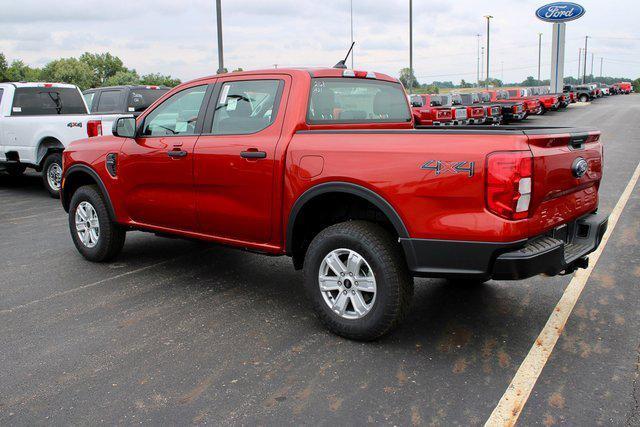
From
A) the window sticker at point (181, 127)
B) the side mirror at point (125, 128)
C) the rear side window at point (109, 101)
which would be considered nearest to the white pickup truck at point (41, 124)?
the rear side window at point (109, 101)

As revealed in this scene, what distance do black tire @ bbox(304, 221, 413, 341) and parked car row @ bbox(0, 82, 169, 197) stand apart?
6785 millimetres

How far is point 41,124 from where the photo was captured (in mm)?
10758

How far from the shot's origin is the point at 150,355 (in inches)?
156

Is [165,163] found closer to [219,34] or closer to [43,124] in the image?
[43,124]

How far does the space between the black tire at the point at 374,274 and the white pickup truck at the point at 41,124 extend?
704 cm

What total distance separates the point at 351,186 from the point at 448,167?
70 cm

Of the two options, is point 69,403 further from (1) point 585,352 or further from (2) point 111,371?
(1) point 585,352

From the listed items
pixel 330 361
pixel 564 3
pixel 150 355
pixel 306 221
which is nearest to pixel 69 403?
pixel 150 355

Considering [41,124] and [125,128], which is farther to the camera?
[41,124]

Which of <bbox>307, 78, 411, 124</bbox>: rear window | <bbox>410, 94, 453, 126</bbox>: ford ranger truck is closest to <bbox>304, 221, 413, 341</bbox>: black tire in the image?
<bbox>307, 78, 411, 124</bbox>: rear window

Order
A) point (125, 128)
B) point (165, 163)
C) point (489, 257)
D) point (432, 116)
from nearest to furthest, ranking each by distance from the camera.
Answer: point (489, 257), point (165, 163), point (125, 128), point (432, 116)

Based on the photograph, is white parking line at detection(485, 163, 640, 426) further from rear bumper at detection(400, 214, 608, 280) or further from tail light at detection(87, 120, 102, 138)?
tail light at detection(87, 120, 102, 138)

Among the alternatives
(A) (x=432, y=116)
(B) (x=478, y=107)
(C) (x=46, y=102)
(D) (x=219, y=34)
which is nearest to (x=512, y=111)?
(B) (x=478, y=107)

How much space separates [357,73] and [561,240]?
220cm
